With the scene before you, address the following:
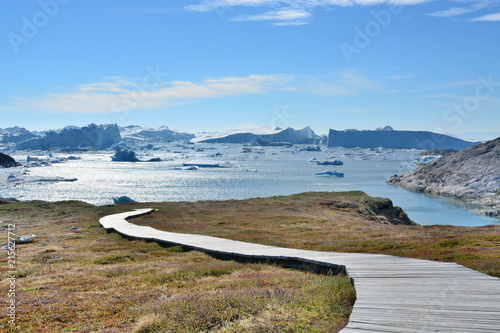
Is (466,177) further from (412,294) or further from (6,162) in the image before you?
(6,162)

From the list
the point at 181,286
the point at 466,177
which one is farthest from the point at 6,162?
the point at 181,286

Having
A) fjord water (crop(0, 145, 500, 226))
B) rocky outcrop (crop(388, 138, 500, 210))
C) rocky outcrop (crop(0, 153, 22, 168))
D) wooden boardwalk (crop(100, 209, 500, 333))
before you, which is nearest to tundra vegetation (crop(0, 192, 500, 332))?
wooden boardwalk (crop(100, 209, 500, 333))

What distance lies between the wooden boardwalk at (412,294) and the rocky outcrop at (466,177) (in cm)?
8556

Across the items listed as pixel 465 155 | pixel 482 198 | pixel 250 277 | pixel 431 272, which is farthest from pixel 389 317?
pixel 465 155

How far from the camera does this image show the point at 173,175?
14900 centimetres

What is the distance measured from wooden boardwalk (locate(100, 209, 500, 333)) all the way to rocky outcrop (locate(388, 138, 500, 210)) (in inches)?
3368

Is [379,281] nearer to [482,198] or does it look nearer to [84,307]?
[84,307]

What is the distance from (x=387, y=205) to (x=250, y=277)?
53.0 m

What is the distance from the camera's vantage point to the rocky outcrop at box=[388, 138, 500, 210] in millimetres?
96188

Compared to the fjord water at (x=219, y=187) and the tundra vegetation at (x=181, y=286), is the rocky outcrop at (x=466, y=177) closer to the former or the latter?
the fjord water at (x=219, y=187)

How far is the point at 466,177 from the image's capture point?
106 meters

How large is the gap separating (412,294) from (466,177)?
10857 centimetres

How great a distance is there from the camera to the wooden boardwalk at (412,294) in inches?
313

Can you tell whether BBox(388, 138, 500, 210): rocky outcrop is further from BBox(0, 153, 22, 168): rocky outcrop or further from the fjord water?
BBox(0, 153, 22, 168): rocky outcrop
